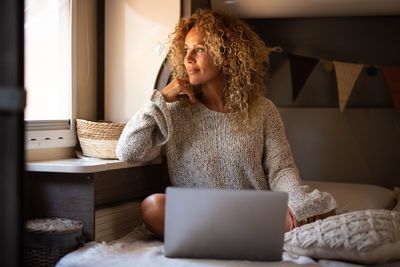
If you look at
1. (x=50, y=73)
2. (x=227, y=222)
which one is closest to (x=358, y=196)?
(x=227, y=222)

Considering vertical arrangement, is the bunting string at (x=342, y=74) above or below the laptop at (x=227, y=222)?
above

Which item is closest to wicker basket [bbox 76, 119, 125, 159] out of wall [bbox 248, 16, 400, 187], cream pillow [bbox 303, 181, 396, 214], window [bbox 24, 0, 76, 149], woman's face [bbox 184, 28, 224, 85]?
window [bbox 24, 0, 76, 149]

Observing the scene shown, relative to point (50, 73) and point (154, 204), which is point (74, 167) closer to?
point (154, 204)

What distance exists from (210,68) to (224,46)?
0.09m

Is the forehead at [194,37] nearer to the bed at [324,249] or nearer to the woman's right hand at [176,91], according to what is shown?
the woman's right hand at [176,91]

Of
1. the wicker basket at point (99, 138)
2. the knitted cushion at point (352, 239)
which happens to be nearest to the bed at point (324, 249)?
the knitted cushion at point (352, 239)

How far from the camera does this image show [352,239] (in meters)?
1.45

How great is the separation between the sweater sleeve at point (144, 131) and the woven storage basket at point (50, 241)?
323 mm

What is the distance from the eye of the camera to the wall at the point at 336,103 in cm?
255

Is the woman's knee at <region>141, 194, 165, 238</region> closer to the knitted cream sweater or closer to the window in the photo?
the knitted cream sweater

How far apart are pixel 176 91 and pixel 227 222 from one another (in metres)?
0.69

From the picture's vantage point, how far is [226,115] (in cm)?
192

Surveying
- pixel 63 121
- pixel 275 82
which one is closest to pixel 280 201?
pixel 63 121

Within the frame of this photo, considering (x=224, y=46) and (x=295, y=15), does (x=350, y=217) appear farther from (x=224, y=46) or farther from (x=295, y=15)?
(x=295, y=15)
